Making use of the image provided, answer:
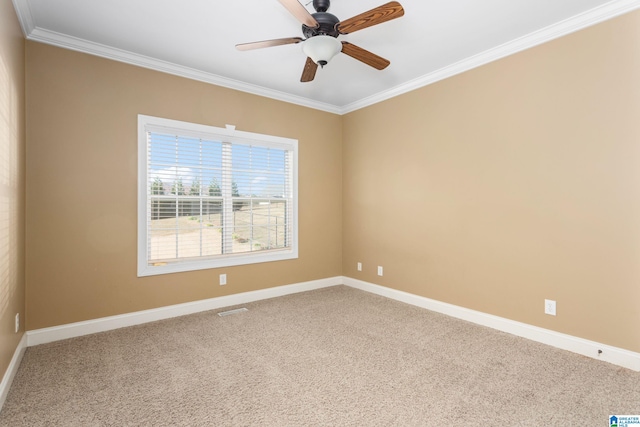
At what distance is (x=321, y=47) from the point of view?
2.35 metres

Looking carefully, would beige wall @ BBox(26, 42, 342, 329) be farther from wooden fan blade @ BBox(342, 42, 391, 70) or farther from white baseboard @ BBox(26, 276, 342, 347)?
wooden fan blade @ BBox(342, 42, 391, 70)

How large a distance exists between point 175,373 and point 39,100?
106 inches

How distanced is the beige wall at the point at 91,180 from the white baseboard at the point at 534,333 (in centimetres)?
237

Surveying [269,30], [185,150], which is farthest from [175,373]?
[269,30]

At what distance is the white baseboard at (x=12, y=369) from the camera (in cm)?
203

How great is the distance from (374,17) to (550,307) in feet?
9.36

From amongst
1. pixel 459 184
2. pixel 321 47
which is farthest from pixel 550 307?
pixel 321 47

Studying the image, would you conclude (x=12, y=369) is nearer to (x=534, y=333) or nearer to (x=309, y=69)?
(x=309, y=69)

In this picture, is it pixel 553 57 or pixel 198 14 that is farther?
pixel 553 57

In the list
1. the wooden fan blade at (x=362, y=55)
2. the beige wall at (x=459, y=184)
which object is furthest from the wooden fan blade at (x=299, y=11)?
the beige wall at (x=459, y=184)

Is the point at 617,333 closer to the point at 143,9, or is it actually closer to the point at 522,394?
the point at 522,394

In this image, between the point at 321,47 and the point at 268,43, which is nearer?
the point at 321,47

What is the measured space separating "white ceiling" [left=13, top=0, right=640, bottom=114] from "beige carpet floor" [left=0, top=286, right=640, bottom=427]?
9.13ft

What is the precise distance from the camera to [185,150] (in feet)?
12.2
